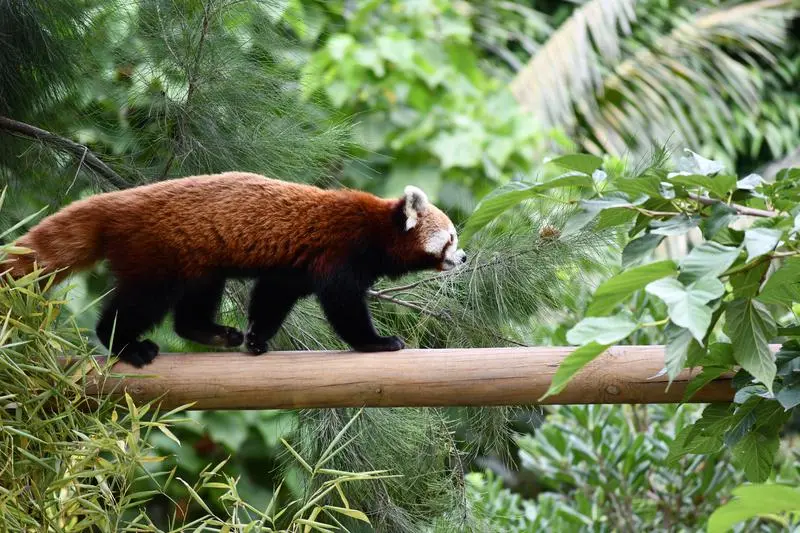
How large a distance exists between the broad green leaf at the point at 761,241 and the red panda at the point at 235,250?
Result: 0.95m

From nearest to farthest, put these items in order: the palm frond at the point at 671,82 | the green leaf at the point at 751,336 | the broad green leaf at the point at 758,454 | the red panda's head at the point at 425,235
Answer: the green leaf at the point at 751,336, the broad green leaf at the point at 758,454, the red panda's head at the point at 425,235, the palm frond at the point at 671,82

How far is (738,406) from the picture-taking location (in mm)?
1378

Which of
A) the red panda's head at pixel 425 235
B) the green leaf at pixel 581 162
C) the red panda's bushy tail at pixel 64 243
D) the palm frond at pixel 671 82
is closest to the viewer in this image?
the green leaf at pixel 581 162

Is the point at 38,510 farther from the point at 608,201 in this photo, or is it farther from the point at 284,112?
the point at 284,112

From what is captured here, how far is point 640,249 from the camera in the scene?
1.13 m

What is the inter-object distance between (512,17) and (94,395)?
412cm

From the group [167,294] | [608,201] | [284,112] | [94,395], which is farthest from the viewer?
[284,112]

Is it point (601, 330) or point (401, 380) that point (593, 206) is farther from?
point (401, 380)

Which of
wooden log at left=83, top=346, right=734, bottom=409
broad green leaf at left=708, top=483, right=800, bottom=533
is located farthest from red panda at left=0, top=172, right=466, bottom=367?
broad green leaf at left=708, top=483, right=800, bottom=533

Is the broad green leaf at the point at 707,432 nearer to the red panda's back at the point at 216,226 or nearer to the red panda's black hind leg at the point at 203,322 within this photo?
the red panda's back at the point at 216,226

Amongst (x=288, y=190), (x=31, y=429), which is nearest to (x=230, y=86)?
(x=288, y=190)

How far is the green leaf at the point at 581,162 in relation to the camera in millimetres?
1118

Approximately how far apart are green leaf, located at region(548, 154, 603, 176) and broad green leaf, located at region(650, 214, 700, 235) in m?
0.11

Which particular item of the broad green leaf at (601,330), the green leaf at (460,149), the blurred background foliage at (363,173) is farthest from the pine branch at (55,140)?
the green leaf at (460,149)
